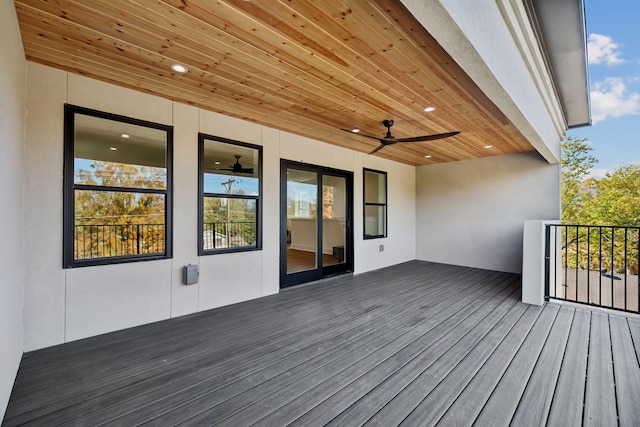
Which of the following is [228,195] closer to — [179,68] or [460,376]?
[179,68]

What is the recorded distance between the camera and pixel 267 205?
4402 millimetres

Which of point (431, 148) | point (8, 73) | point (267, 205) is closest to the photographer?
point (8, 73)

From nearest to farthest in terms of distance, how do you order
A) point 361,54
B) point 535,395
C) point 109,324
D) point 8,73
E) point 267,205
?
point 8,73 < point 535,395 < point 361,54 < point 109,324 < point 267,205

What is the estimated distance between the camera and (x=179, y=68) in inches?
103

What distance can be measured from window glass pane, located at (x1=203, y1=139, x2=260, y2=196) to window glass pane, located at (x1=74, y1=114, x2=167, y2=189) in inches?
22.4

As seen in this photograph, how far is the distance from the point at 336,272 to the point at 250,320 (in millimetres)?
2625

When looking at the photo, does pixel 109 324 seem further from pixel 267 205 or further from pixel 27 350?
pixel 267 205

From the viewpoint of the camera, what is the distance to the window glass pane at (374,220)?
6.32 m

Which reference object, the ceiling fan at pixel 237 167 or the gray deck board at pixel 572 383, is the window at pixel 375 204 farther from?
the gray deck board at pixel 572 383

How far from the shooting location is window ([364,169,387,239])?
249 inches

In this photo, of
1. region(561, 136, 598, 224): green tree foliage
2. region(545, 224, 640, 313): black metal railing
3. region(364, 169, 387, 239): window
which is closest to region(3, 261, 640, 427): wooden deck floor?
region(545, 224, 640, 313): black metal railing

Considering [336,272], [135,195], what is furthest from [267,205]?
[336,272]

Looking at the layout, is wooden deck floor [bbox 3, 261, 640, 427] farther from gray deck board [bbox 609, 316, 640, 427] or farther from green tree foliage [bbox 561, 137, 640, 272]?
green tree foliage [bbox 561, 137, 640, 272]

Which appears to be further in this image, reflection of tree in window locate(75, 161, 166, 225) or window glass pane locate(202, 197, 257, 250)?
window glass pane locate(202, 197, 257, 250)
